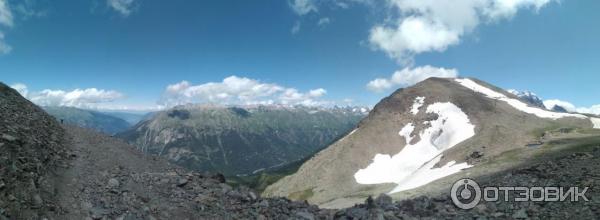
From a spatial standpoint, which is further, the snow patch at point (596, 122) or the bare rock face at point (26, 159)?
the snow patch at point (596, 122)

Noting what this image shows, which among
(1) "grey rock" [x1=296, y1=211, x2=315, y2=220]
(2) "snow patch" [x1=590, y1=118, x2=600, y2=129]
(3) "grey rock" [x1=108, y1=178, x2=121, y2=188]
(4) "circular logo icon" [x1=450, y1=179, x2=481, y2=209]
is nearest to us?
(3) "grey rock" [x1=108, y1=178, x2=121, y2=188]

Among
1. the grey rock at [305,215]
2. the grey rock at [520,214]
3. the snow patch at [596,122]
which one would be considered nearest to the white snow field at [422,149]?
the snow patch at [596,122]

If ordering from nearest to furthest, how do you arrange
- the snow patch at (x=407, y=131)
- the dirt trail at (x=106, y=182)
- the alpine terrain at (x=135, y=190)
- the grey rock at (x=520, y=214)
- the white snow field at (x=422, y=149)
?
1. the alpine terrain at (x=135, y=190)
2. the dirt trail at (x=106, y=182)
3. the grey rock at (x=520, y=214)
4. the white snow field at (x=422, y=149)
5. the snow patch at (x=407, y=131)

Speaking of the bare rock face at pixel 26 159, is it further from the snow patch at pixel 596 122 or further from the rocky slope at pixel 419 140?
the snow patch at pixel 596 122

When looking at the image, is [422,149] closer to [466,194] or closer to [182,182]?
[466,194]

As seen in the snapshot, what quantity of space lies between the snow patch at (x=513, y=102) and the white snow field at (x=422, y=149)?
27596mm

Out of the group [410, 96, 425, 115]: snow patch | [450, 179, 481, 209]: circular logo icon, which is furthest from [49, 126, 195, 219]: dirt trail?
[410, 96, 425, 115]: snow patch

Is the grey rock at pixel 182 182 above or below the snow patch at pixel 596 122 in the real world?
below

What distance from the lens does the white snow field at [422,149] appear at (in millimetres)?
113269

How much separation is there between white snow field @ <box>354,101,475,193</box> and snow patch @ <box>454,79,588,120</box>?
27596 millimetres

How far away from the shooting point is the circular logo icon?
79.2 ft

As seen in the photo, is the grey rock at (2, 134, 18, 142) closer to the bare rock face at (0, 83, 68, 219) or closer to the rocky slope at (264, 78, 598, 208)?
the bare rock face at (0, 83, 68, 219)

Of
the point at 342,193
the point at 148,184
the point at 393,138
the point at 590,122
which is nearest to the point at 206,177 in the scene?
the point at 148,184

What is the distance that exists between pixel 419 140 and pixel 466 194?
356 feet
